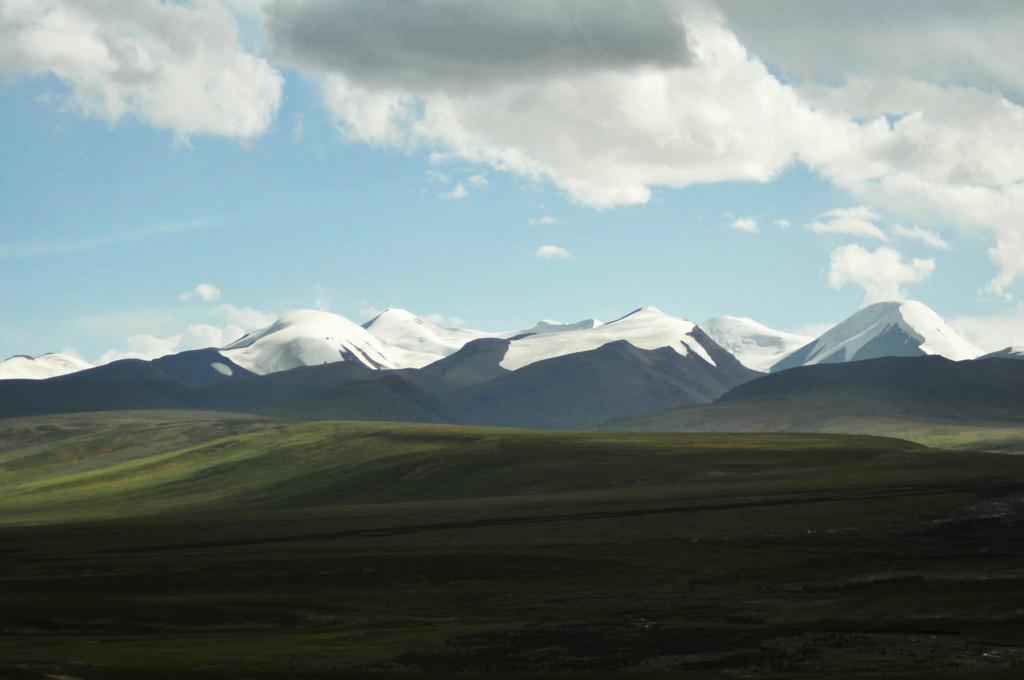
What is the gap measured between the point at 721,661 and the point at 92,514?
153 meters

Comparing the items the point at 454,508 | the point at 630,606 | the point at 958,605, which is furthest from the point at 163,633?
the point at 454,508

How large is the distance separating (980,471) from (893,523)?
4921 cm

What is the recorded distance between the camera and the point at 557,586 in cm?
10019

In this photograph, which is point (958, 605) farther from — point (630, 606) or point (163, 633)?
point (163, 633)

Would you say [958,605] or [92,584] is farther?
[92,584]

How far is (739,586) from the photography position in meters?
98.3

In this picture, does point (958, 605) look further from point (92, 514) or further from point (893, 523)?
point (92, 514)

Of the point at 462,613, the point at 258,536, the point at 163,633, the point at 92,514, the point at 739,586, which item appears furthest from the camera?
the point at 92,514

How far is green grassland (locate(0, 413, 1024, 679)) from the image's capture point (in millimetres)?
66562

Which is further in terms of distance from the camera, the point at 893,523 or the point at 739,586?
the point at 893,523

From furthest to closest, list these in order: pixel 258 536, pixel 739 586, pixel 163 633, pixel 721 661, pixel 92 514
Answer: pixel 92 514, pixel 258 536, pixel 739 586, pixel 163 633, pixel 721 661

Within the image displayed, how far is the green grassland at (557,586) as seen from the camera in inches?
2621

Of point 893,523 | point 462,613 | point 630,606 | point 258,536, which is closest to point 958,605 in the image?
point 630,606

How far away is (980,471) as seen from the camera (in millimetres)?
171250
